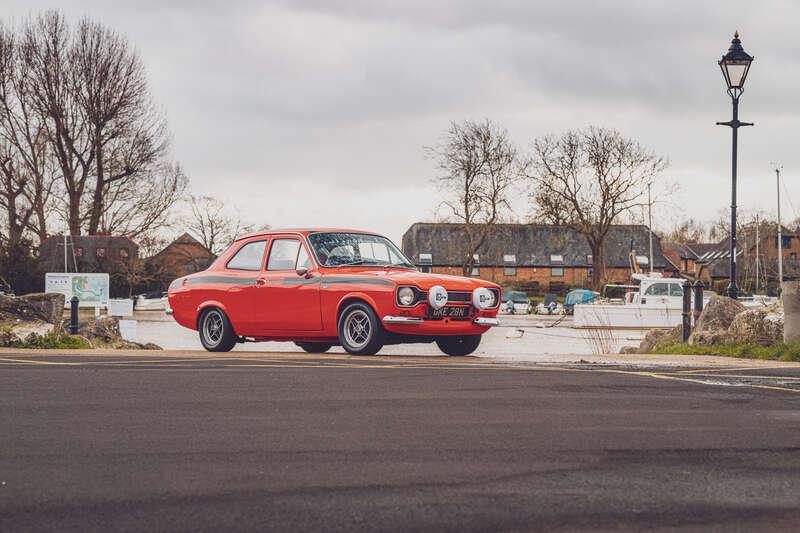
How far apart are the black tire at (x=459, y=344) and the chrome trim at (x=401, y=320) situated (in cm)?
145

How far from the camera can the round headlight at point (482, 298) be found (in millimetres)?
12609

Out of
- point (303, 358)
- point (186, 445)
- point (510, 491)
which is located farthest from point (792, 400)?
point (303, 358)

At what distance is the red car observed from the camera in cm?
1220

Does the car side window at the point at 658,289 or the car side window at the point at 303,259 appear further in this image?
the car side window at the point at 658,289

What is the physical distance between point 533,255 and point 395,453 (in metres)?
95.5

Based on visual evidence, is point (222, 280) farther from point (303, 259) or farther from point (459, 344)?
point (459, 344)

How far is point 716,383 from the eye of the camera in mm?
8805

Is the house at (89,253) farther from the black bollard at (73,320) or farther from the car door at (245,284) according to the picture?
the car door at (245,284)

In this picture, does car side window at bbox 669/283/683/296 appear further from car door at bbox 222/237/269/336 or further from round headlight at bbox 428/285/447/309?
round headlight at bbox 428/285/447/309

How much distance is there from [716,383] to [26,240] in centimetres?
4412

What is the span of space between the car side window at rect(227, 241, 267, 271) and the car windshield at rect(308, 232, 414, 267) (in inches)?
35.7

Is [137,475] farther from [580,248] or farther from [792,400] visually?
[580,248]

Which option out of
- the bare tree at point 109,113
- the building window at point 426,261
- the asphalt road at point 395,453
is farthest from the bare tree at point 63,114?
the building window at point 426,261

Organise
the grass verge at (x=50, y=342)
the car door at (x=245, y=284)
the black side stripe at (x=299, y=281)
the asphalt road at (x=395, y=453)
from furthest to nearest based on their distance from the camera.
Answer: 1. the grass verge at (x=50, y=342)
2. the car door at (x=245, y=284)
3. the black side stripe at (x=299, y=281)
4. the asphalt road at (x=395, y=453)
